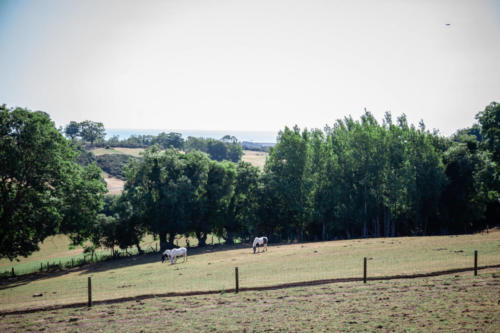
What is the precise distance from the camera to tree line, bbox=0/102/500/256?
5434 centimetres

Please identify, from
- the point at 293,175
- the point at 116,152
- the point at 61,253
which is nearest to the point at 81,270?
the point at 61,253

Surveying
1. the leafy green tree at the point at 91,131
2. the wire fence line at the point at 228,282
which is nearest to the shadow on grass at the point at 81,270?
the wire fence line at the point at 228,282

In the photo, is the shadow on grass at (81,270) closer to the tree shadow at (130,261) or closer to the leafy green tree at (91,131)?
the tree shadow at (130,261)

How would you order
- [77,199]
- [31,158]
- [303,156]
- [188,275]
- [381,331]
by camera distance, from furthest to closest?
[303,156], [77,199], [31,158], [188,275], [381,331]

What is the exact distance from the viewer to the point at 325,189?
5747 centimetres

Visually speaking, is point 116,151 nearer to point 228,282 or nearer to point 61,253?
point 61,253

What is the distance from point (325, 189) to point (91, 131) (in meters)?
162

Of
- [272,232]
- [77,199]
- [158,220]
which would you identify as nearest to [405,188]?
[272,232]

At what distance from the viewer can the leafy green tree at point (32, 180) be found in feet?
120

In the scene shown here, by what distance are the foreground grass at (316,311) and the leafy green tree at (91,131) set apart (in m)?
183

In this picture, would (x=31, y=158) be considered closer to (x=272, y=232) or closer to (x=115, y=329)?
(x=115, y=329)

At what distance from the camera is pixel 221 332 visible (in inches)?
562

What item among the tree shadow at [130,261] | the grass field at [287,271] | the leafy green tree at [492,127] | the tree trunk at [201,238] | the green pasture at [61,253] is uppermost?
the leafy green tree at [492,127]

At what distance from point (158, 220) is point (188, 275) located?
1023 inches
